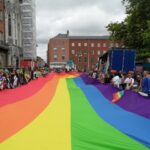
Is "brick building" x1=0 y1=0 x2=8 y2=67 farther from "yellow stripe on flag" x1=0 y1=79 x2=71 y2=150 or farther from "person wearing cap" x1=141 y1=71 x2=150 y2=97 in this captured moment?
"yellow stripe on flag" x1=0 y1=79 x2=71 y2=150

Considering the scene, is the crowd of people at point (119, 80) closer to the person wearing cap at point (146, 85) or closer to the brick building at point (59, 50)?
the person wearing cap at point (146, 85)

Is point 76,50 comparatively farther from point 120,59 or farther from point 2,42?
point 120,59

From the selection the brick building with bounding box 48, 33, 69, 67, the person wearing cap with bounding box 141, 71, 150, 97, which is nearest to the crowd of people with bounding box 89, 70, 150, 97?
the person wearing cap with bounding box 141, 71, 150, 97

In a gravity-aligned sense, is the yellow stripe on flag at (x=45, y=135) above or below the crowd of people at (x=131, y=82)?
above

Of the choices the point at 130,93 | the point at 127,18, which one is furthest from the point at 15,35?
the point at 130,93

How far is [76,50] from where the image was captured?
140500 mm

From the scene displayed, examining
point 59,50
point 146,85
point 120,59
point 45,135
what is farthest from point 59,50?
point 45,135

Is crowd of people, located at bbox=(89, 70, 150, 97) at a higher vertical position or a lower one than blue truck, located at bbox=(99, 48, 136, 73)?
lower

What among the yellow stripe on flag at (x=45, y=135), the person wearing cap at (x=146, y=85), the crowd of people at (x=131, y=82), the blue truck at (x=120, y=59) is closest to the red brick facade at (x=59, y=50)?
the blue truck at (x=120, y=59)

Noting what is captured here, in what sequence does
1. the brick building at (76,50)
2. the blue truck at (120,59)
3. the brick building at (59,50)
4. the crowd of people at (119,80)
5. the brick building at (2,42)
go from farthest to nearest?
1. the brick building at (76,50)
2. the brick building at (59,50)
3. the brick building at (2,42)
4. the blue truck at (120,59)
5. the crowd of people at (119,80)

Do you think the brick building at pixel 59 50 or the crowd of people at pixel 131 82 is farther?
the brick building at pixel 59 50

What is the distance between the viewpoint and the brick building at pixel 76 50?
5487 inches

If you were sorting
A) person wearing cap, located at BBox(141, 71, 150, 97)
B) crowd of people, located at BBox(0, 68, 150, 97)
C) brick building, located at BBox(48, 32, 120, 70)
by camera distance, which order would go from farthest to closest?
1. brick building, located at BBox(48, 32, 120, 70)
2. crowd of people, located at BBox(0, 68, 150, 97)
3. person wearing cap, located at BBox(141, 71, 150, 97)

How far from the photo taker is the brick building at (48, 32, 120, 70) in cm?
13938
